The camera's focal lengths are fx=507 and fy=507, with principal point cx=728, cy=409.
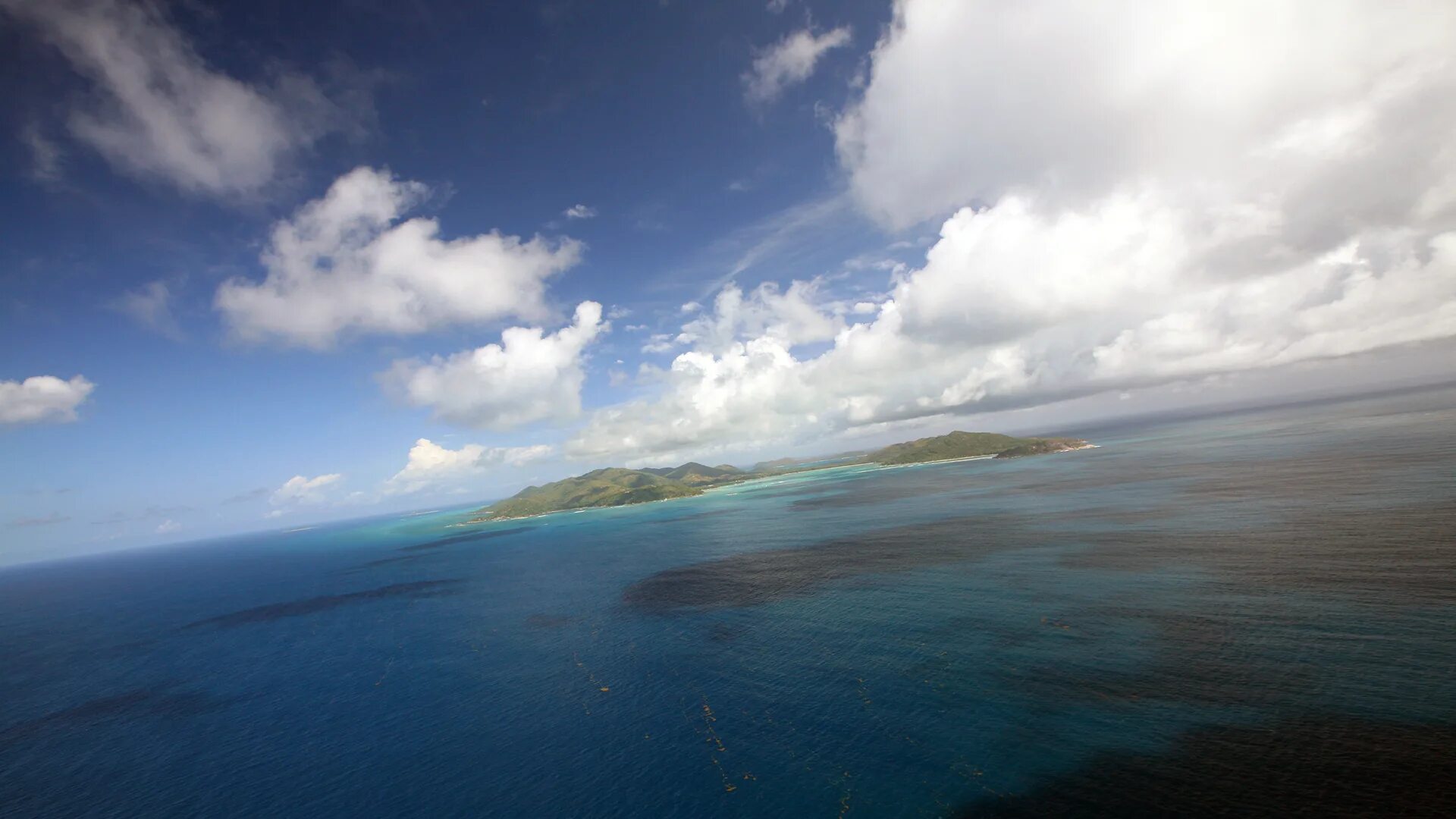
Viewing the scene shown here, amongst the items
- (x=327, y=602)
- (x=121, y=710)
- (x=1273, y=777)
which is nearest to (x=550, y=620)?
(x=121, y=710)

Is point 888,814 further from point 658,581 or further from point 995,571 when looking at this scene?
point 658,581

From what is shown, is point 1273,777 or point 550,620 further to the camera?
point 550,620

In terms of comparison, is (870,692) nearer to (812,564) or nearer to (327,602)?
(812,564)

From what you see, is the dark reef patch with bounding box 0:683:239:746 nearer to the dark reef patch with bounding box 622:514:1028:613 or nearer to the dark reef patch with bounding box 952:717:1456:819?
the dark reef patch with bounding box 622:514:1028:613

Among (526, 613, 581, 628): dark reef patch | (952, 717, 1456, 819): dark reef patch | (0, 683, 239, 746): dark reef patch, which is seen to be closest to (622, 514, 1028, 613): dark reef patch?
(526, 613, 581, 628): dark reef patch

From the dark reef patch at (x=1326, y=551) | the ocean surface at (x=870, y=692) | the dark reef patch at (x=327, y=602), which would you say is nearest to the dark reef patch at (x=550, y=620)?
the ocean surface at (x=870, y=692)
